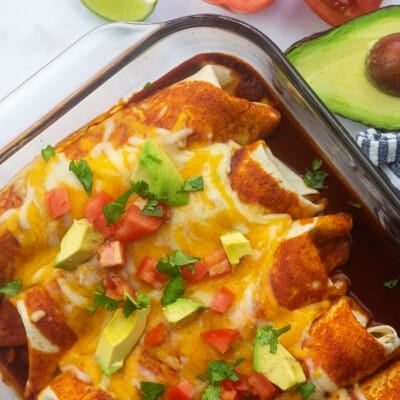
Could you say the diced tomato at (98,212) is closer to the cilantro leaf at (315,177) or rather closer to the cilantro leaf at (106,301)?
the cilantro leaf at (106,301)

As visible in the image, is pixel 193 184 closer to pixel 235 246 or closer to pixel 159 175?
pixel 159 175

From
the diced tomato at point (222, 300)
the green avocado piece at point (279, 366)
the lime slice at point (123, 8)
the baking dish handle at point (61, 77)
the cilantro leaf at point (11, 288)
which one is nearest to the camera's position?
the green avocado piece at point (279, 366)

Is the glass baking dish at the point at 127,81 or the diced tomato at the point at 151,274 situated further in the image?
the glass baking dish at the point at 127,81

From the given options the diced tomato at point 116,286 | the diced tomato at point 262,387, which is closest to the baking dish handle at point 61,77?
the diced tomato at point 116,286

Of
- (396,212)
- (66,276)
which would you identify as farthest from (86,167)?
(396,212)

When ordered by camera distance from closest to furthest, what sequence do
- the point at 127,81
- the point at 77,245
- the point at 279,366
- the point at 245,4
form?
the point at 279,366 < the point at 77,245 < the point at 127,81 < the point at 245,4

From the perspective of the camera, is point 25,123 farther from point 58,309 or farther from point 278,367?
point 278,367

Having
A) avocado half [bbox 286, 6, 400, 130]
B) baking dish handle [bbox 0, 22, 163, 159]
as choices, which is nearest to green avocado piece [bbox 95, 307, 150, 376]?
baking dish handle [bbox 0, 22, 163, 159]

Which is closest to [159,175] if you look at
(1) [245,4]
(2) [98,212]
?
(2) [98,212]
